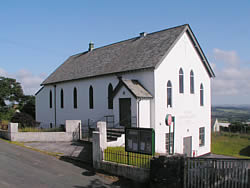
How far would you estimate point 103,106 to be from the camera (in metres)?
22.9

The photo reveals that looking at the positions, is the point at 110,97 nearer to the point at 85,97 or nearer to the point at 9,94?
the point at 85,97

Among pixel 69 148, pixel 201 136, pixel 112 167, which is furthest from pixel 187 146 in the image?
pixel 112 167

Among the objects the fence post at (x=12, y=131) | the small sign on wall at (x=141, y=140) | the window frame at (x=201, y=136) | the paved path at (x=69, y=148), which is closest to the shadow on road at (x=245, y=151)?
the window frame at (x=201, y=136)

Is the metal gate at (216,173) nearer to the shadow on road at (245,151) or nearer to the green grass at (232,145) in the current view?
the green grass at (232,145)

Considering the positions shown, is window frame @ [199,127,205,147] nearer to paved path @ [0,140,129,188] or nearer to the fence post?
paved path @ [0,140,129,188]

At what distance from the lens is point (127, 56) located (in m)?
23.0

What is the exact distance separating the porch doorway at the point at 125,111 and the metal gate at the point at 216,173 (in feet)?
31.7

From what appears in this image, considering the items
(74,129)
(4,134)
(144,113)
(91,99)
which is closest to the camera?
(144,113)

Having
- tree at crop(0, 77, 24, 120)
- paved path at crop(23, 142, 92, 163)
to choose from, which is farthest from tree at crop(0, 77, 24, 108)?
paved path at crop(23, 142, 92, 163)

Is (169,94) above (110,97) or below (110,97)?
above

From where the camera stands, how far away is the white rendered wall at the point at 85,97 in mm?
19906

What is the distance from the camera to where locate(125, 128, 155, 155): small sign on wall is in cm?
1110

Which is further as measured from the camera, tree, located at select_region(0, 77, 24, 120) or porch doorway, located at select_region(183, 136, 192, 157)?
tree, located at select_region(0, 77, 24, 120)

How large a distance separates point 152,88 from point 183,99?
4.14m
